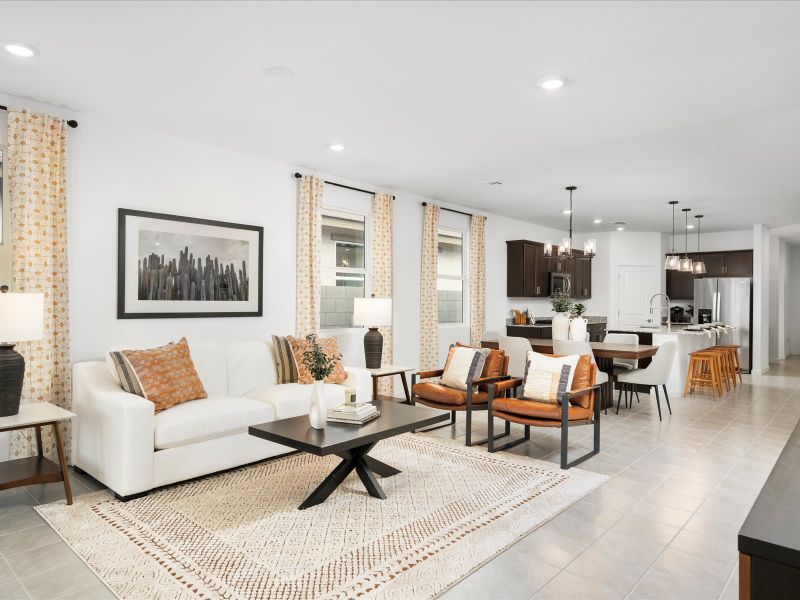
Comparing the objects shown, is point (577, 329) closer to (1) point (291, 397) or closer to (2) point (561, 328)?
(2) point (561, 328)

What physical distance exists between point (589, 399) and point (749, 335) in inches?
278

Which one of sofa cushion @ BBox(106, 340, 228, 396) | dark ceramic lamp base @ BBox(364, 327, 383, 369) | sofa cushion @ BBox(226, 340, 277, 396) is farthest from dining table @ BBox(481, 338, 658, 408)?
sofa cushion @ BBox(106, 340, 228, 396)

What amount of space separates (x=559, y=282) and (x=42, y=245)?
25.5 feet

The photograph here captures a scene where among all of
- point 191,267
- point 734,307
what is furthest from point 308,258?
point 734,307

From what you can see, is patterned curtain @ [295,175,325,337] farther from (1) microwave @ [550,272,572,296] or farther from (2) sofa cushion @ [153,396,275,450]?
(1) microwave @ [550,272,572,296]

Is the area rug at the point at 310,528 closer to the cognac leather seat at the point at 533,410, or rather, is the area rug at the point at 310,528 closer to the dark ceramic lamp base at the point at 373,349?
the cognac leather seat at the point at 533,410

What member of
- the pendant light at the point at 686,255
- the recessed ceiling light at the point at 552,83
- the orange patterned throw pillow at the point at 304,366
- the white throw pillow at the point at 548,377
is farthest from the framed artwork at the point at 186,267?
the pendant light at the point at 686,255

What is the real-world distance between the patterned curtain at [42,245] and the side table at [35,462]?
335 mm

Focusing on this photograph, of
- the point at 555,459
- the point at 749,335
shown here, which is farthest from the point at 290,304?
the point at 749,335

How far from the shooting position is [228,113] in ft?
13.4

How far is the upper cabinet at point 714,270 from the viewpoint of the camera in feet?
33.4

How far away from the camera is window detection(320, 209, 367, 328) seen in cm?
607

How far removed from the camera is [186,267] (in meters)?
4.72

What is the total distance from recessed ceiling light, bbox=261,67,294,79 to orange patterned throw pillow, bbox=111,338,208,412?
6.95ft
